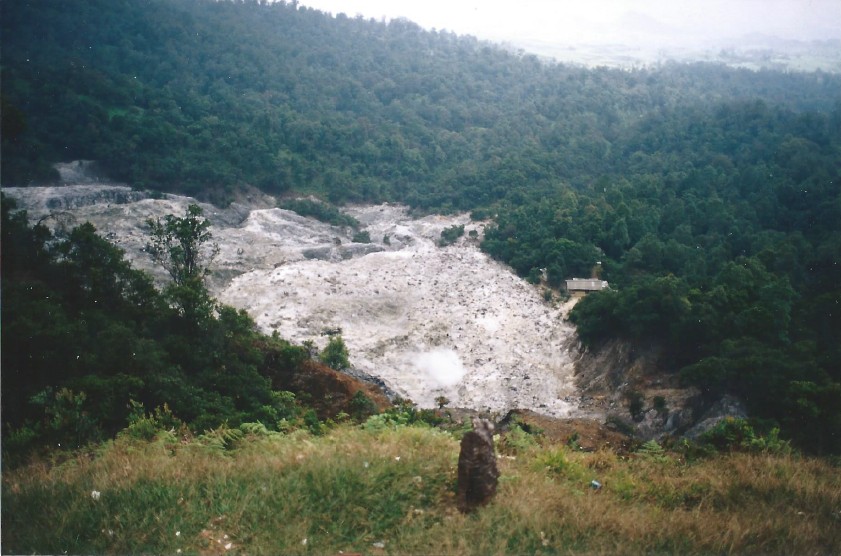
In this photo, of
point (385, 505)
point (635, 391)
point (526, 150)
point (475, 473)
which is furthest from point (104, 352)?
point (526, 150)

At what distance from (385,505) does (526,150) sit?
48.8 meters

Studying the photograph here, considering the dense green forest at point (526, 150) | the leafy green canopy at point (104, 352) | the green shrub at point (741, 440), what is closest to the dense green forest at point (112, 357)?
the leafy green canopy at point (104, 352)

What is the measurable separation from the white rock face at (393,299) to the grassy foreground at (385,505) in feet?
42.4

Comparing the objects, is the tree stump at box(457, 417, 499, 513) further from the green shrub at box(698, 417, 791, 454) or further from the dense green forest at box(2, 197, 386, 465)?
the green shrub at box(698, 417, 791, 454)

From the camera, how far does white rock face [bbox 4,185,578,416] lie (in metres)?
20.1

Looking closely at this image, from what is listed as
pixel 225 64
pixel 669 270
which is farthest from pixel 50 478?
pixel 225 64

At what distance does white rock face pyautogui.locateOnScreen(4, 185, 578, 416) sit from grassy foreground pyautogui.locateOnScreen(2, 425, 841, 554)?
1291 centimetres

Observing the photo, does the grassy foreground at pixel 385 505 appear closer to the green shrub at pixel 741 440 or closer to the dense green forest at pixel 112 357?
the green shrub at pixel 741 440

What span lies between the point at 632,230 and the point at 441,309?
1395 centimetres

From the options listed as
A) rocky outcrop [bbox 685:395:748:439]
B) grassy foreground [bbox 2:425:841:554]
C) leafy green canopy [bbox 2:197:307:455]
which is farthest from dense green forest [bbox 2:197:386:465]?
rocky outcrop [bbox 685:395:748:439]

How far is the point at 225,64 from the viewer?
5853cm

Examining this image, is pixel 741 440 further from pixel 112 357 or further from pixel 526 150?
pixel 526 150

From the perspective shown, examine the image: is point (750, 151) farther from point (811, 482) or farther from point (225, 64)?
point (225, 64)

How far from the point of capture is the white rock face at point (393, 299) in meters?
20.1
